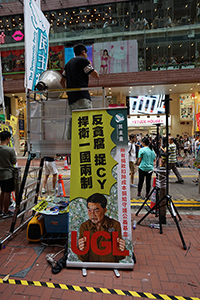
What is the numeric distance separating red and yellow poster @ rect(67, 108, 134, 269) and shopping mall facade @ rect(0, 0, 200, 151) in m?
13.7

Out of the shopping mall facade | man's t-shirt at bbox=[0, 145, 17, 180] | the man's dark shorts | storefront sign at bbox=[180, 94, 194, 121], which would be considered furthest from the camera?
storefront sign at bbox=[180, 94, 194, 121]

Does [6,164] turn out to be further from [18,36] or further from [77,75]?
[18,36]

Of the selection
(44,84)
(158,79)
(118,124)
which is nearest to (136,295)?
(118,124)

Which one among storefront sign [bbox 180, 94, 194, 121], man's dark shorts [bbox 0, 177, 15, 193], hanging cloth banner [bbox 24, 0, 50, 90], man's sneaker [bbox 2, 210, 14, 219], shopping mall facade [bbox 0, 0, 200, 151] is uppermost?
shopping mall facade [bbox 0, 0, 200, 151]

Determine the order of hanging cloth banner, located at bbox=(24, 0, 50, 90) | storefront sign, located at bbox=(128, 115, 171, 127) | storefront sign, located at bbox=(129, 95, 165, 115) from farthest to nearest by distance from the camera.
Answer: storefront sign, located at bbox=(129, 95, 165, 115), storefront sign, located at bbox=(128, 115, 171, 127), hanging cloth banner, located at bbox=(24, 0, 50, 90)

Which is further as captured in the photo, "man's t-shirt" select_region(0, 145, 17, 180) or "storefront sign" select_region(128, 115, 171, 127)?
"storefront sign" select_region(128, 115, 171, 127)

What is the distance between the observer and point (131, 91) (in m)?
20.0

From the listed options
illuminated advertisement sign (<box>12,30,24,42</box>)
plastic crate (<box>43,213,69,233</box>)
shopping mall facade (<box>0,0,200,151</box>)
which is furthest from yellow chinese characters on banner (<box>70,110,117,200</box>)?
illuminated advertisement sign (<box>12,30,24,42</box>)

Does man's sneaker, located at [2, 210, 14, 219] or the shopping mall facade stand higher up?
the shopping mall facade

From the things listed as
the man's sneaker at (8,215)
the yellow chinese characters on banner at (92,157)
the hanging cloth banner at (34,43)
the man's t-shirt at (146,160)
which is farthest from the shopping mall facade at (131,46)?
the yellow chinese characters on banner at (92,157)

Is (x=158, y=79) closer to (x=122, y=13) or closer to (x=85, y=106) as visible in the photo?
(x=122, y=13)

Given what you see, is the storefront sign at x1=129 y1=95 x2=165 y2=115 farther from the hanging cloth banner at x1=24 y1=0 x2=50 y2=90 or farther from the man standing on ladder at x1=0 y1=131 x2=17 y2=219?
the man standing on ladder at x1=0 y1=131 x2=17 y2=219

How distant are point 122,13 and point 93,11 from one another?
335cm

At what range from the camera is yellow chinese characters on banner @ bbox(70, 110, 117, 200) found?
2711 millimetres
